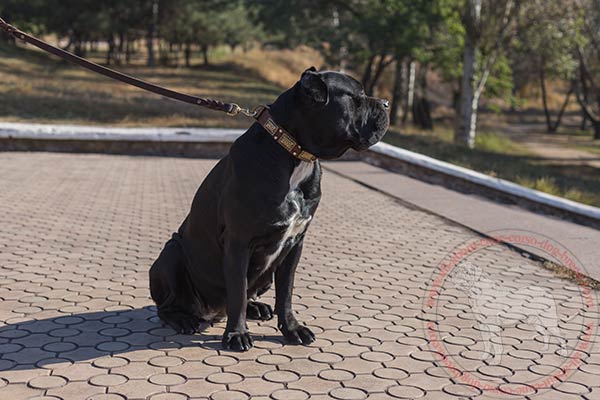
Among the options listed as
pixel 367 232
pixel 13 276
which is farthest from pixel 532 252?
pixel 13 276

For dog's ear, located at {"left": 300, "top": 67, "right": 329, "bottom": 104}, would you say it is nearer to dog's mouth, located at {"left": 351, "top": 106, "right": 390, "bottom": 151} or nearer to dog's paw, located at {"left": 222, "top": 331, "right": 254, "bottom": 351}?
dog's mouth, located at {"left": 351, "top": 106, "right": 390, "bottom": 151}

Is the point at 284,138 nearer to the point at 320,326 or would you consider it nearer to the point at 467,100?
the point at 320,326

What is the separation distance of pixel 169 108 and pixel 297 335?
58.5 feet

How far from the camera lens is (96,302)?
4.98m

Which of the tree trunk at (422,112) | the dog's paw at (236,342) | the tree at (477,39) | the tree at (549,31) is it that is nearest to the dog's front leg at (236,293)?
the dog's paw at (236,342)

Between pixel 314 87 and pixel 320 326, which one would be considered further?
pixel 320 326

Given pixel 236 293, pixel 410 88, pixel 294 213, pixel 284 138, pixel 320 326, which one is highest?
pixel 410 88

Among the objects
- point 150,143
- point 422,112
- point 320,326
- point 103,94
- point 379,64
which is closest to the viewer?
point 320,326

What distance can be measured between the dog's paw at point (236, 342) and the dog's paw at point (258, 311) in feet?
1.81

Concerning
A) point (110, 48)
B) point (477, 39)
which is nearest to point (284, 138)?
point (477, 39)

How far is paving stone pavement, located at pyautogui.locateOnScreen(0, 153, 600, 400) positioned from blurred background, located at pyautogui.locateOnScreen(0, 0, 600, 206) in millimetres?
6412

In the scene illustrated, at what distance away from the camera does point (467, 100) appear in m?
22.7

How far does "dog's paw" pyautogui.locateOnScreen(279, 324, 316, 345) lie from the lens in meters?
4.18

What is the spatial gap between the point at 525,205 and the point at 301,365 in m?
6.48
